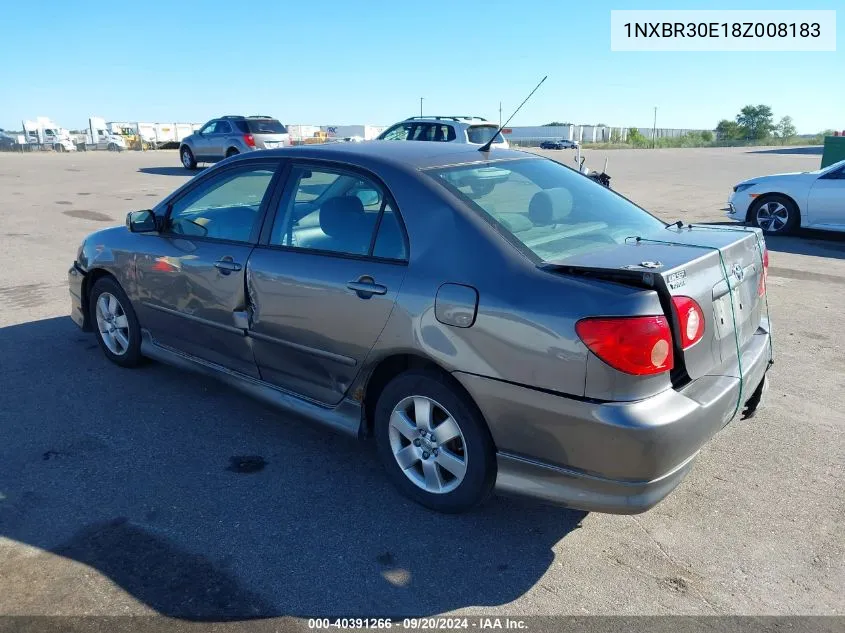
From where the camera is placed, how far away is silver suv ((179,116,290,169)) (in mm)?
22203

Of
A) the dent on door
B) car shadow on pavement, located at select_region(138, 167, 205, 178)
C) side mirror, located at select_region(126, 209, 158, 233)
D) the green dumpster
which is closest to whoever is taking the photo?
the dent on door

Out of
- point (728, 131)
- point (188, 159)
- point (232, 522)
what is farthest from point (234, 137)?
point (728, 131)

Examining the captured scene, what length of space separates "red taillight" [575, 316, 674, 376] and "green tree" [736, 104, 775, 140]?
356 feet

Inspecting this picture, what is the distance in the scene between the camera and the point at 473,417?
3.05 m

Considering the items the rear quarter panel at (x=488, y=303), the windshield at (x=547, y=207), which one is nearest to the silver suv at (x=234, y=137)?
the windshield at (x=547, y=207)

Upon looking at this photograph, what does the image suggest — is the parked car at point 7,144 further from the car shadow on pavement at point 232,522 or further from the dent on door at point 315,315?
the dent on door at point 315,315

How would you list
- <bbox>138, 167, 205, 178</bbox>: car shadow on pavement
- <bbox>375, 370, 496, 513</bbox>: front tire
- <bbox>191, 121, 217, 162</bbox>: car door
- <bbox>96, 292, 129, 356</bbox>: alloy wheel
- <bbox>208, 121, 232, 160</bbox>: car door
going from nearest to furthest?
1. <bbox>375, 370, 496, 513</bbox>: front tire
2. <bbox>96, 292, 129, 356</bbox>: alloy wheel
3. <bbox>208, 121, 232, 160</bbox>: car door
4. <bbox>138, 167, 205, 178</bbox>: car shadow on pavement
5. <bbox>191, 121, 217, 162</bbox>: car door

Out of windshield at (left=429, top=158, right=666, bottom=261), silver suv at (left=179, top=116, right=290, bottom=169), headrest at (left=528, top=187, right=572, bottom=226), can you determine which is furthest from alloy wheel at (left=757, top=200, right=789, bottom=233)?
silver suv at (left=179, top=116, right=290, bottom=169)

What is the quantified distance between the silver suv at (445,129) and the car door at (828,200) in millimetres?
6942

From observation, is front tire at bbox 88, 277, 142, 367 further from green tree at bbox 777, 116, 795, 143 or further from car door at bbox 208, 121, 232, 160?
green tree at bbox 777, 116, 795, 143

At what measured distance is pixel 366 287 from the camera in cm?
333

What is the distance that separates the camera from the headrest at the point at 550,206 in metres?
3.53

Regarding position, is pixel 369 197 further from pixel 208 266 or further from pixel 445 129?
pixel 445 129

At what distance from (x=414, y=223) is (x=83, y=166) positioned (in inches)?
1088
